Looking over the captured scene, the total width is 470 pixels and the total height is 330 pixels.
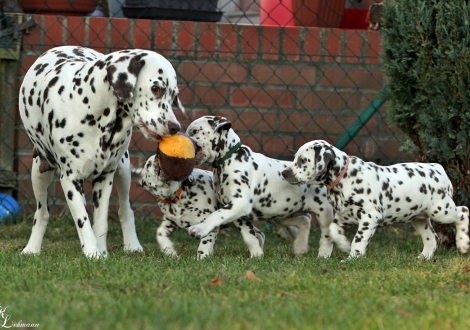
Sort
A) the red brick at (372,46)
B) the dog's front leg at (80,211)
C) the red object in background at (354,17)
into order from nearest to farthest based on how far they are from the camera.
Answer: the dog's front leg at (80,211), the red brick at (372,46), the red object in background at (354,17)

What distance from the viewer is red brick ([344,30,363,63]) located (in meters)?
9.22

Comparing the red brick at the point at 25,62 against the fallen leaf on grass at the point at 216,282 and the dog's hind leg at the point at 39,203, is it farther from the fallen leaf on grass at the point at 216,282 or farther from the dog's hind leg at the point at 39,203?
the fallen leaf on grass at the point at 216,282

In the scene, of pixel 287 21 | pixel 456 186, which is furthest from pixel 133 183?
pixel 456 186

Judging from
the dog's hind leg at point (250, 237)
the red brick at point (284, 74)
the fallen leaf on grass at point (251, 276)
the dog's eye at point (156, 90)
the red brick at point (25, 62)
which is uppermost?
the dog's eye at point (156, 90)

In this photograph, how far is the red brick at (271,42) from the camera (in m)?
9.11

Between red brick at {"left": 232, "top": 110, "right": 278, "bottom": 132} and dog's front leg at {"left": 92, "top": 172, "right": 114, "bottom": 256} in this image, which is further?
red brick at {"left": 232, "top": 110, "right": 278, "bottom": 132}

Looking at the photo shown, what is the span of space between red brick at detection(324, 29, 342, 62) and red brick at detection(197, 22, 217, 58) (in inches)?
50.2

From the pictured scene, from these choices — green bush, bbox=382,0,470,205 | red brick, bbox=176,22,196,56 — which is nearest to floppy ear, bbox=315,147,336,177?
green bush, bbox=382,0,470,205

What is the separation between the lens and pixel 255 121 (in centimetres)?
917

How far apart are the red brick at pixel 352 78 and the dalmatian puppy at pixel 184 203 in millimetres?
2856

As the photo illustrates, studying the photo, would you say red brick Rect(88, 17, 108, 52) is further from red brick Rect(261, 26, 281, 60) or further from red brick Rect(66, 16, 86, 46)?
red brick Rect(261, 26, 281, 60)

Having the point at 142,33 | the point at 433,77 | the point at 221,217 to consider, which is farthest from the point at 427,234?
the point at 142,33

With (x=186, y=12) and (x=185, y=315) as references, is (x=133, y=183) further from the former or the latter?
(x=185, y=315)

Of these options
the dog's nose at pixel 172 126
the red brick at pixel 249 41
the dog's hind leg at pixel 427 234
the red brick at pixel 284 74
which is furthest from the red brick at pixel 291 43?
the dog's nose at pixel 172 126
